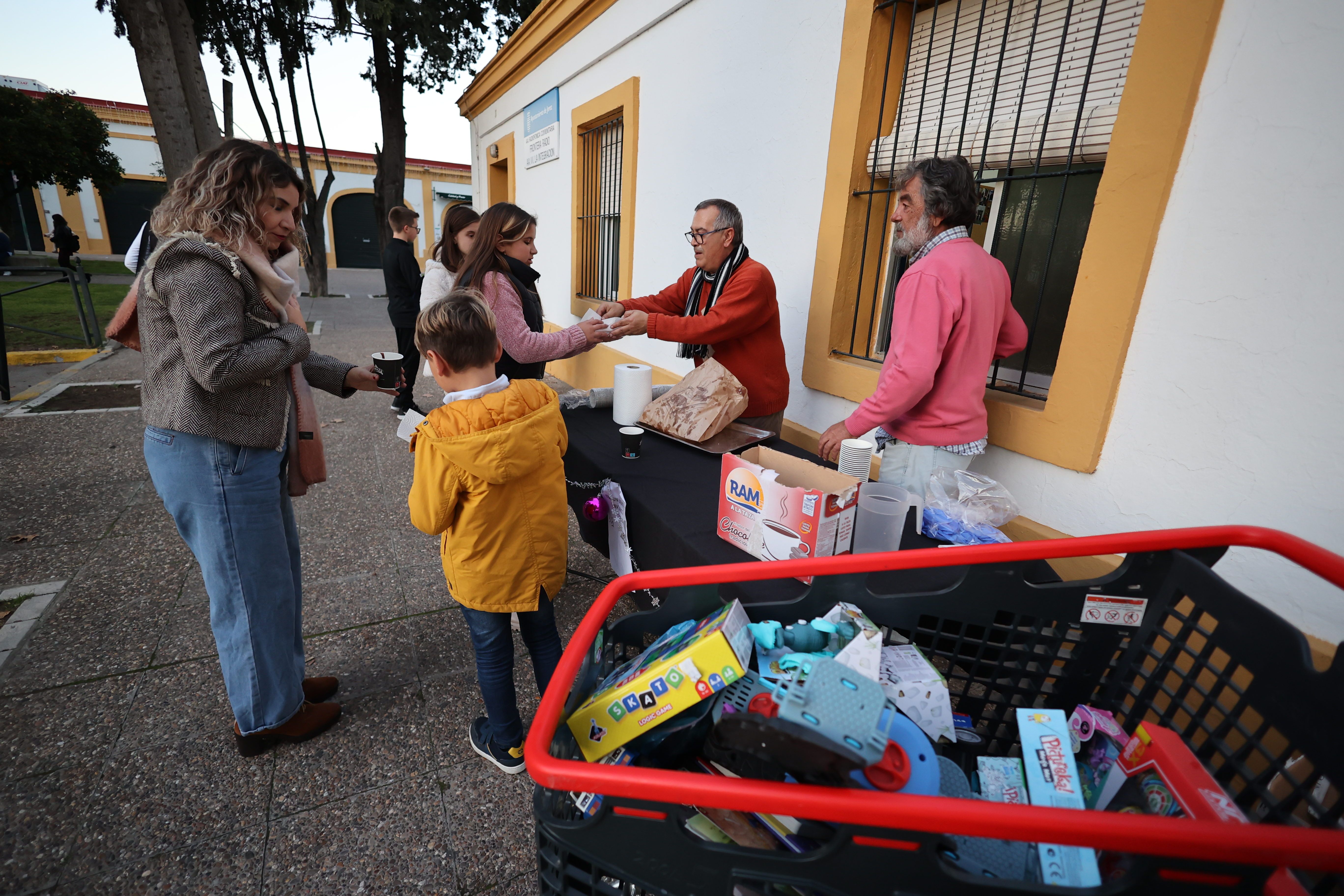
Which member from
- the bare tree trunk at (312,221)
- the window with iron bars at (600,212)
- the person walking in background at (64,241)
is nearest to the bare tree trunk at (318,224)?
the bare tree trunk at (312,221)

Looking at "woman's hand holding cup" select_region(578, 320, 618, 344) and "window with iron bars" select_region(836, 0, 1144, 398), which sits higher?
"window with iron bars" select_region(836, 0, 1144, 398)

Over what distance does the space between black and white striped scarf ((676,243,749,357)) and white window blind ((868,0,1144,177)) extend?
87 cm

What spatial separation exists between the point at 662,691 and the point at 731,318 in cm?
186

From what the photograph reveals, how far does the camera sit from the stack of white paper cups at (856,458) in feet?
6.38

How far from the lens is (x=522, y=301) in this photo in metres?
2.83

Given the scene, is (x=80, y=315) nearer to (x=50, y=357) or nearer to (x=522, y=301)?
(x=50, y=357)

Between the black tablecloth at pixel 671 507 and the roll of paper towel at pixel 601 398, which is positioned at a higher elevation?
the roll of paper towel at pixel 601 398

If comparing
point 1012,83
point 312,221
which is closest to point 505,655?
point 1012,83

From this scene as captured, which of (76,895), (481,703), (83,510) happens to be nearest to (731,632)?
(481,703)

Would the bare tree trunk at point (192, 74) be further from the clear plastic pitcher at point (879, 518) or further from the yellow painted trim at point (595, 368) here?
the clear plastic pitcher at point (879, 518)

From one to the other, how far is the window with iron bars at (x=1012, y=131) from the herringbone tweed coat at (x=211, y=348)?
2268 millimetres

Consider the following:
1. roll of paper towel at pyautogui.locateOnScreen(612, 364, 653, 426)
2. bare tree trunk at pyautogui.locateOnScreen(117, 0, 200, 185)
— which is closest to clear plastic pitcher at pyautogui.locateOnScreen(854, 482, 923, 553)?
roll of paper towel at pyautogui.locateOnScreen(612, 364, 653, 426)

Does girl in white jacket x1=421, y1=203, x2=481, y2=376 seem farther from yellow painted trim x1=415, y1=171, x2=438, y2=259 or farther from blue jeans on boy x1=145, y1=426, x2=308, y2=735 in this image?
yellow painted trim x1=415, y1=171, x2=438, y2=259

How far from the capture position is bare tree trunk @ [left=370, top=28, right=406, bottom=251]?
11.7 metres
